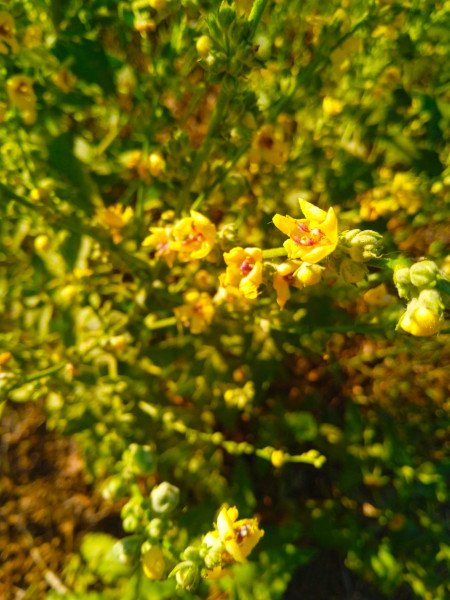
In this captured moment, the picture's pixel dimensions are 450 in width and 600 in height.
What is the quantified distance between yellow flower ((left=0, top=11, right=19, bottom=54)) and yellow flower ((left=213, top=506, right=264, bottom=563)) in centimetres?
211

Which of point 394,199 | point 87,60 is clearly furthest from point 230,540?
point 87,60

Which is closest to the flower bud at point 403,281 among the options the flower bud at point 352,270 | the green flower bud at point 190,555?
the flower bud at point 352,270

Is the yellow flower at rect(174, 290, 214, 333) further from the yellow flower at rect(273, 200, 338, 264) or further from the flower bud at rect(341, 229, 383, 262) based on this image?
the flower bud at rect(341, 229, 383, 262)

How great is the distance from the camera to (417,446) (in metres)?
3.83

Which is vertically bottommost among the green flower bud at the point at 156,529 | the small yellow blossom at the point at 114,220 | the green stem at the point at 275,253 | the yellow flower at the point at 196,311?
the green flower bud at the point at 156,529

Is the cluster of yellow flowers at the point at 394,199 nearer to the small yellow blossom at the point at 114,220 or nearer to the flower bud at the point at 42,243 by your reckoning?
the small yellow blossom at the point at 114,220

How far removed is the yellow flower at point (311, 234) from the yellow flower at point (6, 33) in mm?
1536

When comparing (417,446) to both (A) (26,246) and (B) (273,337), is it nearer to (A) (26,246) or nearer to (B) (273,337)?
(B) (273,337)

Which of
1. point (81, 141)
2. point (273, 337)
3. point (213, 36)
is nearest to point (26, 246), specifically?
point (81, 141)

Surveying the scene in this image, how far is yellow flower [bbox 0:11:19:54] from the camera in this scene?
225 cm

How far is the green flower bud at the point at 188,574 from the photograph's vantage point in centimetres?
183

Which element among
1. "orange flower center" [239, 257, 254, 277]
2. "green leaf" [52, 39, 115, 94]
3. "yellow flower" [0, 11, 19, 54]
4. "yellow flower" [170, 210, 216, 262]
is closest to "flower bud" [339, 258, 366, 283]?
"orange flower center" [239, 257, 254, 277]

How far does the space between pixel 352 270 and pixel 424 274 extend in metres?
0.21

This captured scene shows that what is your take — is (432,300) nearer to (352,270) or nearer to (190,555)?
(352,270)
